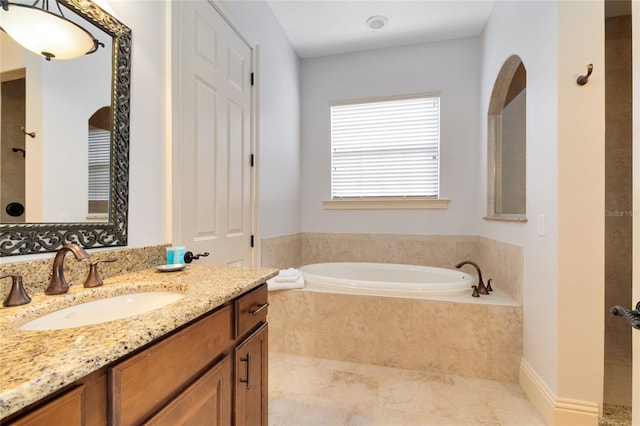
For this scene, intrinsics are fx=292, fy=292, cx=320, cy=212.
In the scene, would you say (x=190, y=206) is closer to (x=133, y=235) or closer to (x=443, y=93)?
(x=133, y=235)

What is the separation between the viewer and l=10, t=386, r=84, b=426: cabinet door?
435 millimetres

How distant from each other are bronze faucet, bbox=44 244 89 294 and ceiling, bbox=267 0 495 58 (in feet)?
8.30

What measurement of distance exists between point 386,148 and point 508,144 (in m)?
1.16

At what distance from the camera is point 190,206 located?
5.32 ft

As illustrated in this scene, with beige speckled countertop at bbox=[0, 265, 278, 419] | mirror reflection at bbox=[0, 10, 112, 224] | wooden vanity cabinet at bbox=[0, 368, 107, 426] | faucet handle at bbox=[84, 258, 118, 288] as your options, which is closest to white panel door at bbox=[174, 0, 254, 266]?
mirror reflection at bbox=[0, 10, 112, 224]

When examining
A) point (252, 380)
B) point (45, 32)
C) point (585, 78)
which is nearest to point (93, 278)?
point (252, 380)

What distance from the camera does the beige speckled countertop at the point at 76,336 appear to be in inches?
17.1

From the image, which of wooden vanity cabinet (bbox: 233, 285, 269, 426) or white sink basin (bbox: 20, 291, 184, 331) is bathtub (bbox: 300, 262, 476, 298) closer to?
wooden vanity cabinet (bbox: 233, 285, 269, 426)

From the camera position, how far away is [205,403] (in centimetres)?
83

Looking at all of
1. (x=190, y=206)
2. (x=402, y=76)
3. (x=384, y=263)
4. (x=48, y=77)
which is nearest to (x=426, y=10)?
(x=402, y=76)

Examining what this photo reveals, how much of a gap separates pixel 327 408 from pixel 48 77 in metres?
1.94

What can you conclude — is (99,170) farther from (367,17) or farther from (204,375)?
(367,17)

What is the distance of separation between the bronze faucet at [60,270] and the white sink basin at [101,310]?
3.0 inches

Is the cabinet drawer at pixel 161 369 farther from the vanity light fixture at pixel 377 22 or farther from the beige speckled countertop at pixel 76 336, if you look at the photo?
the vanity light fixture at pixel 377 22
